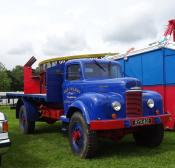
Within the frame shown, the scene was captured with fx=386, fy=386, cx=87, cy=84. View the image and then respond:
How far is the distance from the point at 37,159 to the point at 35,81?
6098 mm

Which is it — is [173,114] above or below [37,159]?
above

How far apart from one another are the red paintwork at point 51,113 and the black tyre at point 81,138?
205 centimetres

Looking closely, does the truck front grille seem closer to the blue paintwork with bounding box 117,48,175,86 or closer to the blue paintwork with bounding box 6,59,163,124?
the blue paintwork with bounding box 6,59,163,124

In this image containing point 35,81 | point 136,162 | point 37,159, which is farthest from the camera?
point 35,81

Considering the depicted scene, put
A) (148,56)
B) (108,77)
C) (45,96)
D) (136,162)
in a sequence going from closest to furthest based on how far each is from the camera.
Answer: (136,162) → (108,77) → (45,96) → (148,56)

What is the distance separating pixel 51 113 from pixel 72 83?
2443mm

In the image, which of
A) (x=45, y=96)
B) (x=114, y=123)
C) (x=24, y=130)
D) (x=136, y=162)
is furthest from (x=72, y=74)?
(x=24, y=130)

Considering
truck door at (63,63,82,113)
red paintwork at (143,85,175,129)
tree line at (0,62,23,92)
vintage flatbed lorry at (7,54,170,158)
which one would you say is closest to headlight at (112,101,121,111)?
vintage flatbed lorry at (7,54,170,158)

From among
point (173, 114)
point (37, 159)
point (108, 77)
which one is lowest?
point (37, 159)

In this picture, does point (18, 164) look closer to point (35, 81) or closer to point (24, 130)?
point (24, 130)

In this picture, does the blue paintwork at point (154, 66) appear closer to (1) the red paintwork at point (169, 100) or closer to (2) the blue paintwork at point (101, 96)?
(1) the red paintwork at point (169, 100)

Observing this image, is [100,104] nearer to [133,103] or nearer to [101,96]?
[101,96]

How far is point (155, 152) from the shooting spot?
8.90 meters

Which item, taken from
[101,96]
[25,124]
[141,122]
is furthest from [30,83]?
[141,122]
